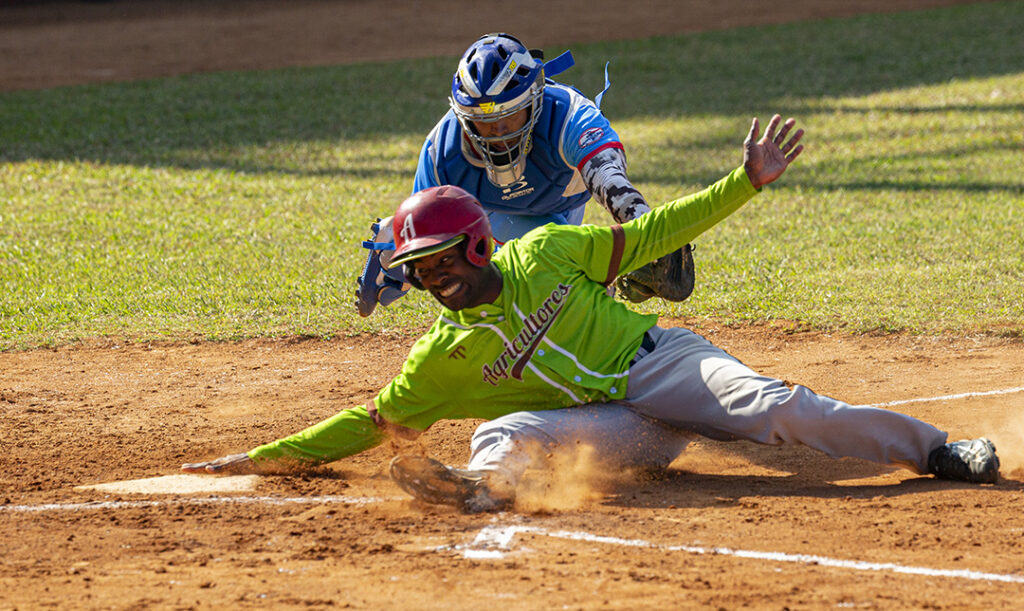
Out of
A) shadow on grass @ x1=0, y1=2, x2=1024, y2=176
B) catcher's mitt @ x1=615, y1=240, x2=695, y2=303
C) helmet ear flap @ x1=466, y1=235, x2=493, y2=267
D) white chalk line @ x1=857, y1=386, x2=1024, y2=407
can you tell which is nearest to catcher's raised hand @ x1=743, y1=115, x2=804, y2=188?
catcher's mitt @ x1=615, y1=240, x2=695, y2=303

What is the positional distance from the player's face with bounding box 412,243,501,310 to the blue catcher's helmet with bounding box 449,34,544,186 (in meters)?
1.41

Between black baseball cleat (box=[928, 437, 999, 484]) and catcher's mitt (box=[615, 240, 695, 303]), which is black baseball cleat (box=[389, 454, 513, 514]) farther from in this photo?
black baseball cleat (box=[928, 437, 999, 484])

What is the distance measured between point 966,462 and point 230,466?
316 cm

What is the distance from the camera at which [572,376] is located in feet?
16.9

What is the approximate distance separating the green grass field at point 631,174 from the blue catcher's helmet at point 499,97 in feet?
8.00

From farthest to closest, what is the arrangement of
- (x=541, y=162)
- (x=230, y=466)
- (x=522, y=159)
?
(x=541, y=162), (x=522, y=159), (x=230, y=466)

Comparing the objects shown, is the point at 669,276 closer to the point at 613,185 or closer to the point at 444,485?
the point at 613,185

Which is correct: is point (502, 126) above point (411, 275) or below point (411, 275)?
above

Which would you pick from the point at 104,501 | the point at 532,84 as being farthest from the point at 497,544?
the point at 532,84

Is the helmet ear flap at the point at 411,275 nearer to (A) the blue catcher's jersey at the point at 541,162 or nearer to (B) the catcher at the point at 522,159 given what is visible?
(B) the catcher at the point at 522,159

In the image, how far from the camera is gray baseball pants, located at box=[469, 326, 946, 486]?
4.93m

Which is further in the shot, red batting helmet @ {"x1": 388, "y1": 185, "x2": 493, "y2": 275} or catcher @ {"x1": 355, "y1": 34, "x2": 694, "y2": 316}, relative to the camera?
catcher @ {"x1": 355, "y1": 34, "x2": 694, "y2": 316}

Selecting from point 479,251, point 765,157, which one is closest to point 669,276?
point 765,157

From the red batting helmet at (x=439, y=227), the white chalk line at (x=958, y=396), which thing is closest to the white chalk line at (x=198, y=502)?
the red batting helmet at (x=439, y=227)
